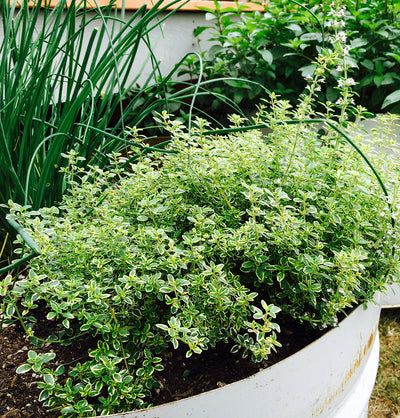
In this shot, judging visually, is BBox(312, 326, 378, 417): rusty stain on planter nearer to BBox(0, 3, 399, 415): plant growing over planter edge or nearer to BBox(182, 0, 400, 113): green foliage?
BBox(0, 3, 399, 415): plant growing over planter edge

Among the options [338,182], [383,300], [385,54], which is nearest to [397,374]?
[383,300]

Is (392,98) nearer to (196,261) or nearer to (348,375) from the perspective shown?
(348,375)

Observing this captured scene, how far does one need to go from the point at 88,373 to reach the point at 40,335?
0.78 ft

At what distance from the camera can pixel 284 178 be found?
105 cm

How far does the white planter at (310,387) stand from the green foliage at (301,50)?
1333mm

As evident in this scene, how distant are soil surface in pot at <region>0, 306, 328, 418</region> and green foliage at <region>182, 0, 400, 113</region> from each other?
143 centimetres

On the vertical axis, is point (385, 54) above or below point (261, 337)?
above

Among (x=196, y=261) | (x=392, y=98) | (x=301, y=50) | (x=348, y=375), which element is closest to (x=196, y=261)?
(x=196, y=261)

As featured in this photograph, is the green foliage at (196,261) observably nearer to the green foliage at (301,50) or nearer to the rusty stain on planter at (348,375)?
the rusty stain on planter at (348,375)

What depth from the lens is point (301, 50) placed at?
237 cm

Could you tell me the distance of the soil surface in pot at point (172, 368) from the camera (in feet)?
2.97

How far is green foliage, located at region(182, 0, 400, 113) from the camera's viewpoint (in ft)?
7.14

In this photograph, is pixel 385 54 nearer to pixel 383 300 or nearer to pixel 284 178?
pixel 383 300

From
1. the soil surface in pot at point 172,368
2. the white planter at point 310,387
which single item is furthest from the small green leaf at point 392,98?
the soil surface in pot at point 172,368
